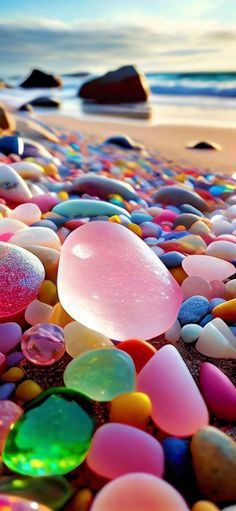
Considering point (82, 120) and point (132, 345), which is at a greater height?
point (132, 345)

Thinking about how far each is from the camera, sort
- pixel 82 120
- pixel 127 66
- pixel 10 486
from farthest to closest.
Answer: pixel 127 66, pixel 82 120, pixel 10 486

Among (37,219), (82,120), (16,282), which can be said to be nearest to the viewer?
(16,282)

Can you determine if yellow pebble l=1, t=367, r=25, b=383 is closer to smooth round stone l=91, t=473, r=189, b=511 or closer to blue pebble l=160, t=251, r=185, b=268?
smooth round stone l=91, t=473, r=189, b=511

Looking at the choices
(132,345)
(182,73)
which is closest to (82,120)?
(132,345)

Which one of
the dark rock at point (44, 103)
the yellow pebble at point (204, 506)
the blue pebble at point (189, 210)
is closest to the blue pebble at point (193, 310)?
the yellow pebble at point (204, 506)

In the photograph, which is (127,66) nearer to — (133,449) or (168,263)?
(168,263)

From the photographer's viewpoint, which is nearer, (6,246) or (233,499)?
(233,499)
